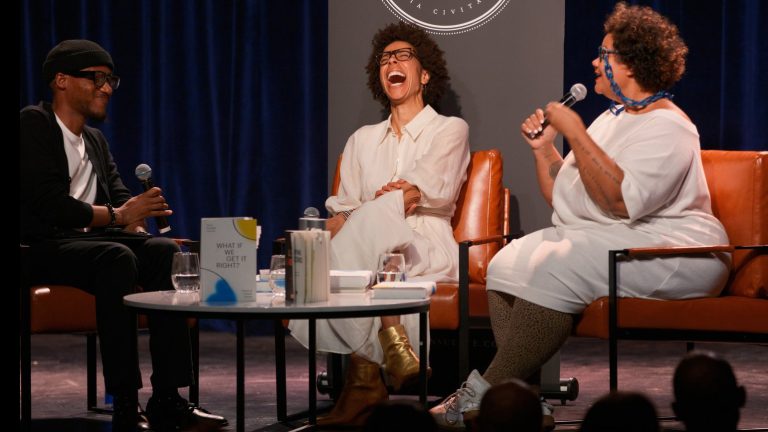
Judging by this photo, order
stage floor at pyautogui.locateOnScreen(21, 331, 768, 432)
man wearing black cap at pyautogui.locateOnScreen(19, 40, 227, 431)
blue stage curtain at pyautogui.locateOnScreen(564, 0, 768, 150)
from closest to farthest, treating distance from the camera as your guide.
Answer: man wearing black cap at pyautogui.locateOnScreen(19, 40, 227, 431), stage floor at pyautogui.locateOnScreen(21, 331, 768, 432), blue stage curtain at pyautogui.locateOnScreen(564, 0, 768, 150)

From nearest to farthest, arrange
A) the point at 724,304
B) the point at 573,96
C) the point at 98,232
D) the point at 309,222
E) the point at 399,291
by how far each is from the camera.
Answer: the point at 399,291
the point at 724,304
the point at 309,222
the point at 573,96
the point at 98,232

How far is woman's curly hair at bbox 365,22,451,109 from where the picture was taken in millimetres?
3990

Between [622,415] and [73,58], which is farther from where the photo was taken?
[73,58]

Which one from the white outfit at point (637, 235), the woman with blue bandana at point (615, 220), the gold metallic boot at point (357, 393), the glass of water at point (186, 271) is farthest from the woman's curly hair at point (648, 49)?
the glass of water at point (186, 271)

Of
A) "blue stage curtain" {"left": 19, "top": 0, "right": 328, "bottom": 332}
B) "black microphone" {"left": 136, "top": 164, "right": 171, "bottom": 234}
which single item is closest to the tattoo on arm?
"black microphone" {"left": 136, "top": 164, "right": 171, "bottom": 234}

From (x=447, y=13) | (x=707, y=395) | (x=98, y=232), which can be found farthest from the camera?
(x=447, y=13)

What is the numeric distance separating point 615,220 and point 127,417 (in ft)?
5.15

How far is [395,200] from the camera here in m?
3.57

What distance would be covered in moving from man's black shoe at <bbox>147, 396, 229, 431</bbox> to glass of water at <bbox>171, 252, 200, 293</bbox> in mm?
500

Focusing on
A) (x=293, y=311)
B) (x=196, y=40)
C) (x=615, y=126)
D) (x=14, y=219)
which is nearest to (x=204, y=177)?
(x=196, y=40)

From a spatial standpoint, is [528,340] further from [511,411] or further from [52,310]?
[511,411]

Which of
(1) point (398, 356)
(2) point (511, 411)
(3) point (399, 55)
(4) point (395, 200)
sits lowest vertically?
(1) point (398, 356)

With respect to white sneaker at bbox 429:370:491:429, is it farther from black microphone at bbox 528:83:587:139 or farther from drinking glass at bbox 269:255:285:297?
black microphone at bbox 528:83:587:139

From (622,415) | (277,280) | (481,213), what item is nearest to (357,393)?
(277,280)
